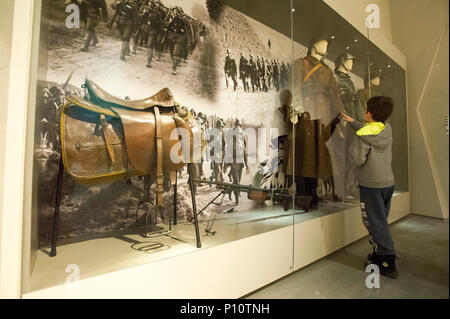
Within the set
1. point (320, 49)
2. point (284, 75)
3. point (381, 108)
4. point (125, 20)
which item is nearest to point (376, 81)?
point (381, 108)

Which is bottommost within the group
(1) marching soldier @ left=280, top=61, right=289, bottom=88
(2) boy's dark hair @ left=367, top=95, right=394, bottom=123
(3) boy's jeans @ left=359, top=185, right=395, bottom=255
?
(3) boy's jeans @ left=359, top=185, right=395, bottom=255

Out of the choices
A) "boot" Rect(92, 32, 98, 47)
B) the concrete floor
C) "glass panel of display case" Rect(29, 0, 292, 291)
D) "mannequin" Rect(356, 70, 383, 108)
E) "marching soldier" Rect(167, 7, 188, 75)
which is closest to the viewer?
the concrete floor

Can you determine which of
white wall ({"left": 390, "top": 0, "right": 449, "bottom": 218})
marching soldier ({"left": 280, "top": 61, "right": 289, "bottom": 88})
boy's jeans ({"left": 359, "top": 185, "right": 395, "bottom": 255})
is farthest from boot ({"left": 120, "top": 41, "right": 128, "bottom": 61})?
boy's jeans ({"left": 359, "top": 185, "right": 395, "bottom": 255})

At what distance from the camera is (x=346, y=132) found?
1.17 meters

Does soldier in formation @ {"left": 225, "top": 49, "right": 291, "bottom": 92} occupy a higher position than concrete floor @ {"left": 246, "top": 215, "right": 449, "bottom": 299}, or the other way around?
soldier in formation @ {"left": 225, "top": 49, "right": 291, "bottom": 92}

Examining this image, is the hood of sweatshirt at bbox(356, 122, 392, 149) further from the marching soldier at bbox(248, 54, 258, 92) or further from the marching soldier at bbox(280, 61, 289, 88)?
the marching soldier at bbox(248, 54, 258, 92)

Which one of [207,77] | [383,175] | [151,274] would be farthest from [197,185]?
[383,175]

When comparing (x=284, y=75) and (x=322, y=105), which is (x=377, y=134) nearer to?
(x=322, y=105)

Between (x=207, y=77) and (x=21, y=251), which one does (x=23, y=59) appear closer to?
(x=21, y=251)

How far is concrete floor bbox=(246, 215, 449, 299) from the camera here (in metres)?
0.75

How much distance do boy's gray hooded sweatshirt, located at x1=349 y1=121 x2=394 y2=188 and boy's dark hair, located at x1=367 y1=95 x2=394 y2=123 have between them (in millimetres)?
36

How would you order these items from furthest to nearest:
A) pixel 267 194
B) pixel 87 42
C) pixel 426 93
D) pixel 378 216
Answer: pixel 267 194
pixel 87 42
pixel 378 216
pixel 426 93

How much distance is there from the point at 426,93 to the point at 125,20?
66.5 inches
